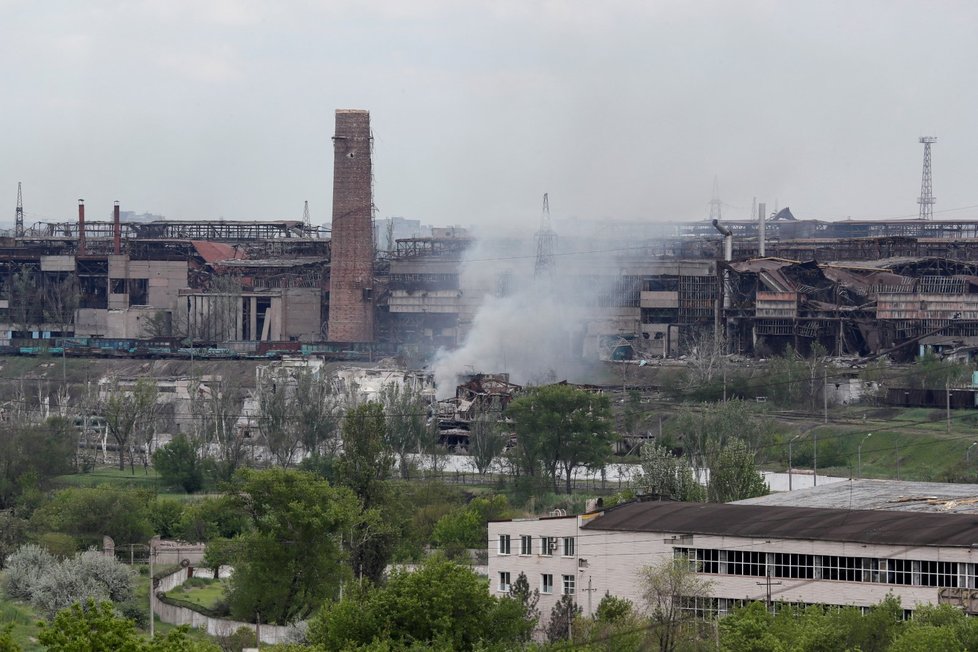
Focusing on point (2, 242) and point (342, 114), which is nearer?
point (342, 114)

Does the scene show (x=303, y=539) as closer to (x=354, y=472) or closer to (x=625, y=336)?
(x=354, y=472)

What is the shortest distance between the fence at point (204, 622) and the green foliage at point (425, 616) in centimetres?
545

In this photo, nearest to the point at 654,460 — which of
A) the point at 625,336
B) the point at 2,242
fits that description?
the point at 625,336

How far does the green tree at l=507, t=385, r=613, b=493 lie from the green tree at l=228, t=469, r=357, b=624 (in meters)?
19.3

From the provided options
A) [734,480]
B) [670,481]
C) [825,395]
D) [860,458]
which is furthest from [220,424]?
[670,481]

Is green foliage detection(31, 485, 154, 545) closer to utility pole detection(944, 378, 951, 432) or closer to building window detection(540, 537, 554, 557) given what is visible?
building window detection(540, 537, 554, 557)

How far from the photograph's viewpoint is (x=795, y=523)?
31.3 meters

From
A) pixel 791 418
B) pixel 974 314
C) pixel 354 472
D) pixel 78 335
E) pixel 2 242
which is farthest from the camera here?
pixel 2 242

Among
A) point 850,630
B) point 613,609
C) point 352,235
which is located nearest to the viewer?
point 850,630

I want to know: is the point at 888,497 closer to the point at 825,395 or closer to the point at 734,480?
the point at 734,480

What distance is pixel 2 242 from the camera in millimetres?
101812

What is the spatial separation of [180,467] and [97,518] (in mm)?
10852

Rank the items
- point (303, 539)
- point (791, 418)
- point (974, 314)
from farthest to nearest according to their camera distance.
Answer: point (974, 314) → point (791, 418) → point (303, 539)

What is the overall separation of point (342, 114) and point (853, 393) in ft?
98.1
